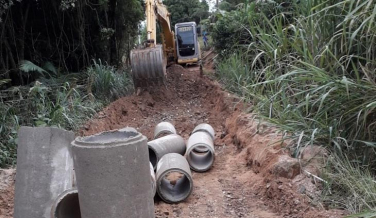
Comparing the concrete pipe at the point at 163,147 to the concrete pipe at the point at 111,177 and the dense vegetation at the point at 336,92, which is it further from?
the concrete pipe at the point at 111,177

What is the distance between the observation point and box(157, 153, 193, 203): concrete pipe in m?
4.87

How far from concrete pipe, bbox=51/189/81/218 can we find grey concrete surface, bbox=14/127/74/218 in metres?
0.23

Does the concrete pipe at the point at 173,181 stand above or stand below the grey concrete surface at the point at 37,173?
below

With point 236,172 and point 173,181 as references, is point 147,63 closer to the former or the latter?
point 236,172

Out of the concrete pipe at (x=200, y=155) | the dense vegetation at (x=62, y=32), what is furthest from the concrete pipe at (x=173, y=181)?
the dense vegetation at (x=62, y=32)

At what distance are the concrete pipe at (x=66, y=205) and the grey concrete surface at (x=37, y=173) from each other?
9.0 inches

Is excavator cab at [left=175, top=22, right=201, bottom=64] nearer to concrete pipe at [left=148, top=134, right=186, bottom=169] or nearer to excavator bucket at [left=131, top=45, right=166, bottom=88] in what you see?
excavator bucket at [left=131, top=45, right=166, bottom=88]

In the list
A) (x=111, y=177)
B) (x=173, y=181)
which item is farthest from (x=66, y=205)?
(x=173, y=181)

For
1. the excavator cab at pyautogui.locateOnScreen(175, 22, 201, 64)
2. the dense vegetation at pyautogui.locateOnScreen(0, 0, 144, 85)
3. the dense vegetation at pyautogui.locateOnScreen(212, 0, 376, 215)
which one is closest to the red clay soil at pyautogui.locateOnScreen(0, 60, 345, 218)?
the dense vegetation at pyautogui.locateOnScreen(212, 0, 376, 215)

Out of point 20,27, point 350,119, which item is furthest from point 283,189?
point 20,27

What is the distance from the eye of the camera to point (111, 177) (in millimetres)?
3018

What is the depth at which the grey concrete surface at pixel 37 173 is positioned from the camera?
386 centimetres

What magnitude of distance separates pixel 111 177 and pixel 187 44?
1406cm

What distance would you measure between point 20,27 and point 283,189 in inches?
332
